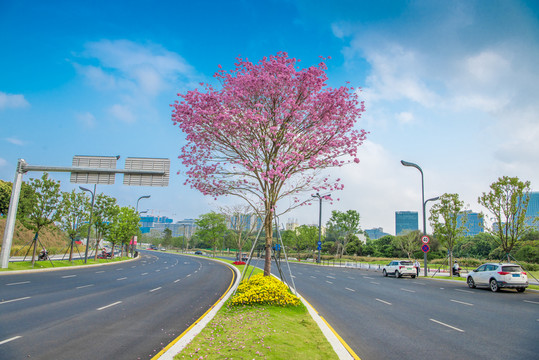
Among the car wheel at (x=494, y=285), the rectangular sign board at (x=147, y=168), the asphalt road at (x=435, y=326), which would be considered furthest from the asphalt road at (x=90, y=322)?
the car wheel at (x=494, y=285)

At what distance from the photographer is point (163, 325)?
30.7ft

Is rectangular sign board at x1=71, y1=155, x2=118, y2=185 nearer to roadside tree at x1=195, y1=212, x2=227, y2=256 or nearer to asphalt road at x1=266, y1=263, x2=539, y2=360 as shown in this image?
asphalt road at x1=266, y1=263, x2=539, y2=360

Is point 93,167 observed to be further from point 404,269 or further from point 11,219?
point 404,269

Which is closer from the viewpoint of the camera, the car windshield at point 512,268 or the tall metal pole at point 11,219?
the car windshield at point 512,268

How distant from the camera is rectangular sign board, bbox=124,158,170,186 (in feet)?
59.4

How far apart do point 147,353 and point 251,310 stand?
3482 millimetres

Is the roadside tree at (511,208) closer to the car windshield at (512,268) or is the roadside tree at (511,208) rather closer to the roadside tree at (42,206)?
the car windshield at (512,268)

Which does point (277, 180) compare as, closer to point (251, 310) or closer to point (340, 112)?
point (340, 112)

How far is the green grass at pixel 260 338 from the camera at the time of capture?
596 cm

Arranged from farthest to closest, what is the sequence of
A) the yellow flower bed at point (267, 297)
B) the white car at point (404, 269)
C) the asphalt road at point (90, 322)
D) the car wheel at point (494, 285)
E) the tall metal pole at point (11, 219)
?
the white car at point (404, 269), the tall metal pole at point (11, 219), the car wheel at point (494, 285), the yellow flower bed at point (267, 297), the asphalt road at point (90, 322)

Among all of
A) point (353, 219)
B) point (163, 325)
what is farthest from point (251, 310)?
point (353, 219)

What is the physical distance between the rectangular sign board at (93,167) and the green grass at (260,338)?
12819 mm

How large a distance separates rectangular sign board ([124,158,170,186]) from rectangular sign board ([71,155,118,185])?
3.46ft

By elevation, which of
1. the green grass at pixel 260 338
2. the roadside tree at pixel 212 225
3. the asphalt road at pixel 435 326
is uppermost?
the roadside tree at pixel 212 225
